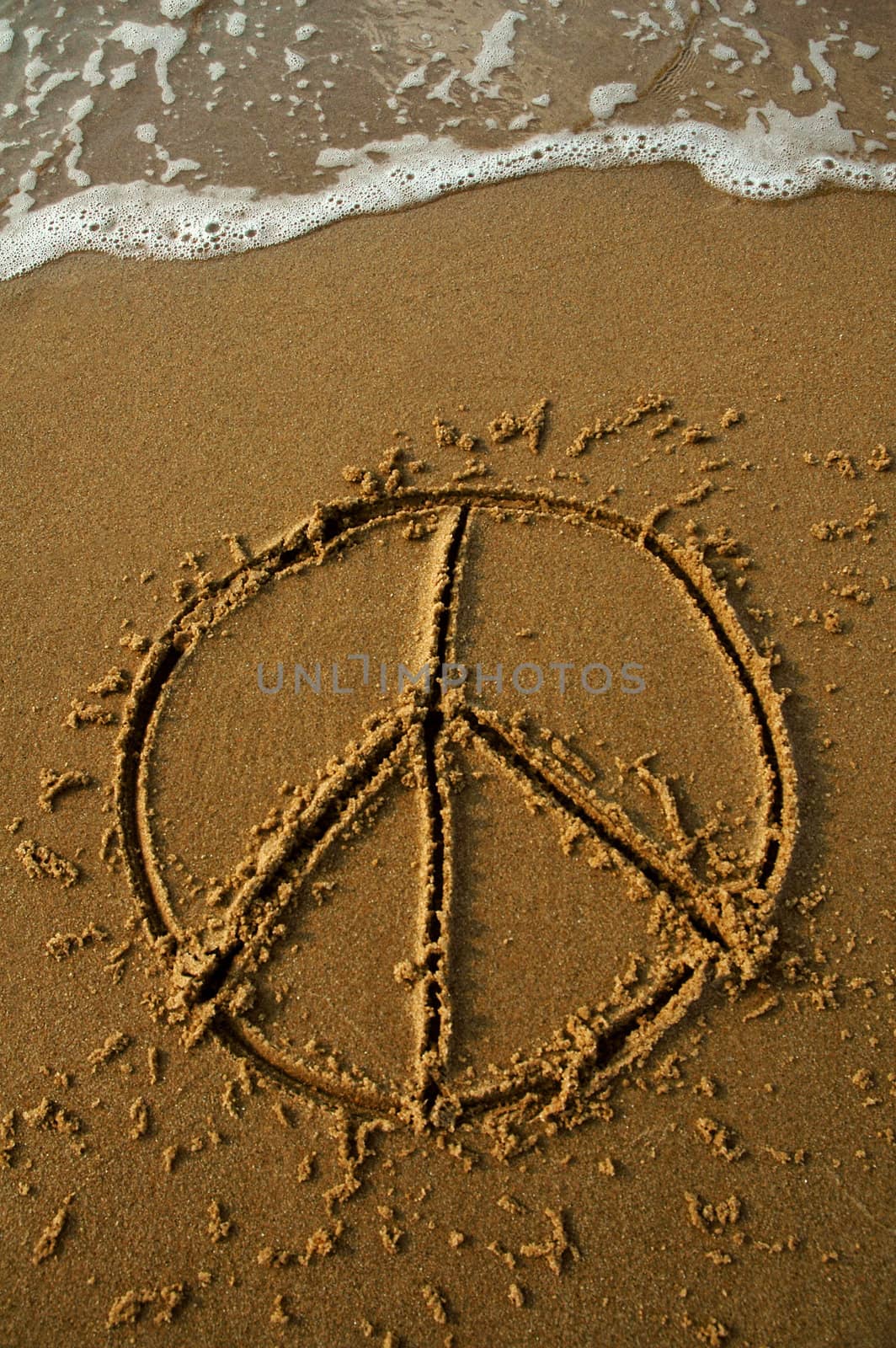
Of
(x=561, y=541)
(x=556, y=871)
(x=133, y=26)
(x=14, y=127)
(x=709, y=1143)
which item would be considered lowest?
(x=709, y=1143)

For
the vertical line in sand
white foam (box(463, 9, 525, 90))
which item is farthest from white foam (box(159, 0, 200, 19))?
the vertical line in sand

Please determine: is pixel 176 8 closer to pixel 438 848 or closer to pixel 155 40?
pixel 155 40

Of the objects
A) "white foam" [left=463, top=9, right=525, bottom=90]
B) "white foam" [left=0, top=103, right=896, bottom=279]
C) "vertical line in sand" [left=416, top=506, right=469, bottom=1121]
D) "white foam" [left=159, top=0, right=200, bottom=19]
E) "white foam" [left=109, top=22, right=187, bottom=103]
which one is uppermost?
"white foam" [left=159, top=0, right=200, bottom=19]

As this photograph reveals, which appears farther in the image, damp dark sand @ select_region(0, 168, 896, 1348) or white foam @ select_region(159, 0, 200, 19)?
white foam @ select_region(159, 0, 200, 19)

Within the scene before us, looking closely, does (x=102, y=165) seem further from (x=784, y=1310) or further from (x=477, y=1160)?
(x=784, y=1310)

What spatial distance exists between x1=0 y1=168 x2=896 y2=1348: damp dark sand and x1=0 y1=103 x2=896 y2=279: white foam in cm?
11

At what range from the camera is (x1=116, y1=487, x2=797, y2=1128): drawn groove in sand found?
197cm

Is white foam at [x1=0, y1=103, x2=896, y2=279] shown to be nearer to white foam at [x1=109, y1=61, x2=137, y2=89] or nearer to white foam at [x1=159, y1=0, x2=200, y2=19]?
white foam at [x1=109, y1=61, x2=137, y2=89]

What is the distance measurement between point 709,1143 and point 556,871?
→ 69 cm

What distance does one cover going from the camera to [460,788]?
220cm

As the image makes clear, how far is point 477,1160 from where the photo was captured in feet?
6.28

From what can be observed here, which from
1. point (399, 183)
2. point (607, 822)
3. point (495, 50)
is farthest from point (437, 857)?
point (495, 50)

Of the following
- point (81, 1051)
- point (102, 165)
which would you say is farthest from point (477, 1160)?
point (102, 165)

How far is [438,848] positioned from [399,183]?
2.29 meters
